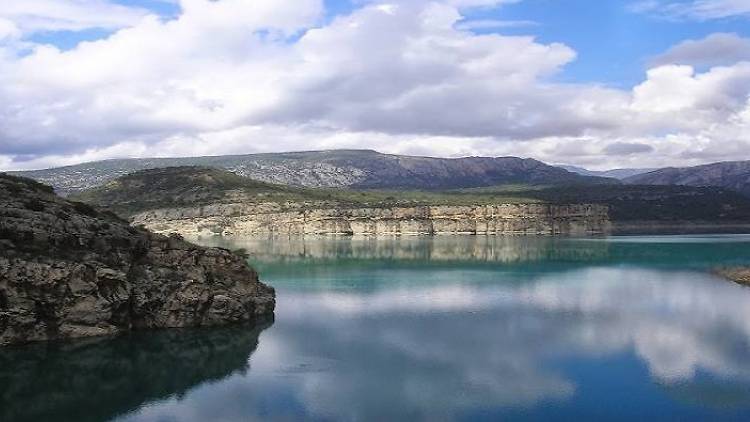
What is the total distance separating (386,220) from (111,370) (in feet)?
464

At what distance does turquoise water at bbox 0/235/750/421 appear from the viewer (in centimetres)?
3042

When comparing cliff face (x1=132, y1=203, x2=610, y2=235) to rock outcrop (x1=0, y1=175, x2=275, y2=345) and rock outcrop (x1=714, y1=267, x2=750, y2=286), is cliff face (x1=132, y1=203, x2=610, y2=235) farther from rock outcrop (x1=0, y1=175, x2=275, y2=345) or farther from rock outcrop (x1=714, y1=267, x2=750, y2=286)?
rock outcrop (x1=0, y1=175, x2=275, y2=345)

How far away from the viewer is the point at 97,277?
44562 millimetres

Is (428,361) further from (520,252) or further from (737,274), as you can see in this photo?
(520,252)

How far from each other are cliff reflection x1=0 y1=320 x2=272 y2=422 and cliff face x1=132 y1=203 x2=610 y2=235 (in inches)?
4466

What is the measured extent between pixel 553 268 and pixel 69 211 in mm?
61397

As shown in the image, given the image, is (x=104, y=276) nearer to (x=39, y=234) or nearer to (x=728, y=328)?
(x=39, y=234)

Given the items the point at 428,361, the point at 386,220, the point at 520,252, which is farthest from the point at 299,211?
the point at 428,361

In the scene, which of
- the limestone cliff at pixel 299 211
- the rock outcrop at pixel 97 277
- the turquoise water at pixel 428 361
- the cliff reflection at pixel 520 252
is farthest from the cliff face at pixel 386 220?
the rock outcrop at pixel 97 277

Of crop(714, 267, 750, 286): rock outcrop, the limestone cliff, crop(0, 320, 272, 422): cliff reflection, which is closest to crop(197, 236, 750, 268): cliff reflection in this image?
crop(714, 267, 750, 286): rock outcrop

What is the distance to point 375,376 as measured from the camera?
→ 3547 centimetres

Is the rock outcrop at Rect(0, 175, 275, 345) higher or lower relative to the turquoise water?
higher

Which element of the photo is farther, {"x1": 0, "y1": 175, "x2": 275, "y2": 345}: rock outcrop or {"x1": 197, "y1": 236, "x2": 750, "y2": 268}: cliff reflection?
{"x1": 197, "y1": 236, "x2": 750, "y2": 268}: cliff reflection

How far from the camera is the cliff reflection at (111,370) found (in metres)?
31.6
